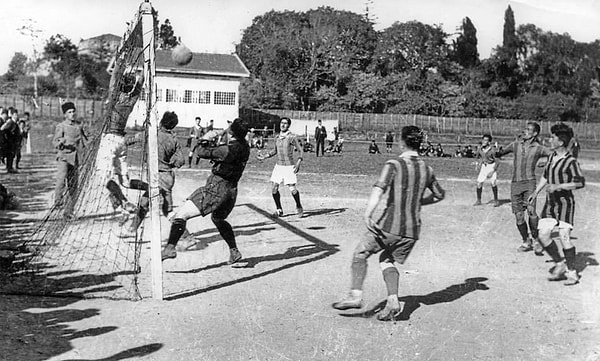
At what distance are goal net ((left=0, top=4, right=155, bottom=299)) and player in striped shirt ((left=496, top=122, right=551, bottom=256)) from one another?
16.5ft

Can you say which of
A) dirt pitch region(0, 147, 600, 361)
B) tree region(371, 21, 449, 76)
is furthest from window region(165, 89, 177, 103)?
dirt pitch region(0, 147, 600, 361)

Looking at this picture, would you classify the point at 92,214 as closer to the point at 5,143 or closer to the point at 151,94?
the point at 151,94

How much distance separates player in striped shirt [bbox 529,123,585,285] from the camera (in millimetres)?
7340

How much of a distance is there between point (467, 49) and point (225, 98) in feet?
59.8

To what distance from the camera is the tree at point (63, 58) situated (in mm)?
57625

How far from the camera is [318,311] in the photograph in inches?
234

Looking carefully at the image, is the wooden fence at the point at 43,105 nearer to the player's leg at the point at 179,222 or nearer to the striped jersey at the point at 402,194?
the player's leg at the point at 179,222

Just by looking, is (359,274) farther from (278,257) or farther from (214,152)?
(278,257)

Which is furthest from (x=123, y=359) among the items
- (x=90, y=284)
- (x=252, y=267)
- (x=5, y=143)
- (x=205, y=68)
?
(x=205, y=68)

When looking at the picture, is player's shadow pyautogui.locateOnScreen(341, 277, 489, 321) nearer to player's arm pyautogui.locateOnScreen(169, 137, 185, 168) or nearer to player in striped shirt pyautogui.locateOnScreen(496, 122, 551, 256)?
player in striped shirt pyautogui.locateOnScreen(496, 122, 551, 256)

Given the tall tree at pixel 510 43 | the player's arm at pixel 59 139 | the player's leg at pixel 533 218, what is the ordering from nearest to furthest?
the player's leg at pixel 533 218 → the player's arm at pixel 59 139 → the tall tree at pixel 510 43

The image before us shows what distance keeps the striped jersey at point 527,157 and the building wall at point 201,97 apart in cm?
3550

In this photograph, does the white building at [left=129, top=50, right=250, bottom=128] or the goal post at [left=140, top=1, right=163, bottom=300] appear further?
the white building at [left=129, top=50, right=250, bottom=128]

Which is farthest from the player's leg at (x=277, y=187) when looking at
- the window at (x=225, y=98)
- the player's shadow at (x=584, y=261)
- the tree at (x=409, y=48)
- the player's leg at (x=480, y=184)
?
the window at (x=225, y=98)
